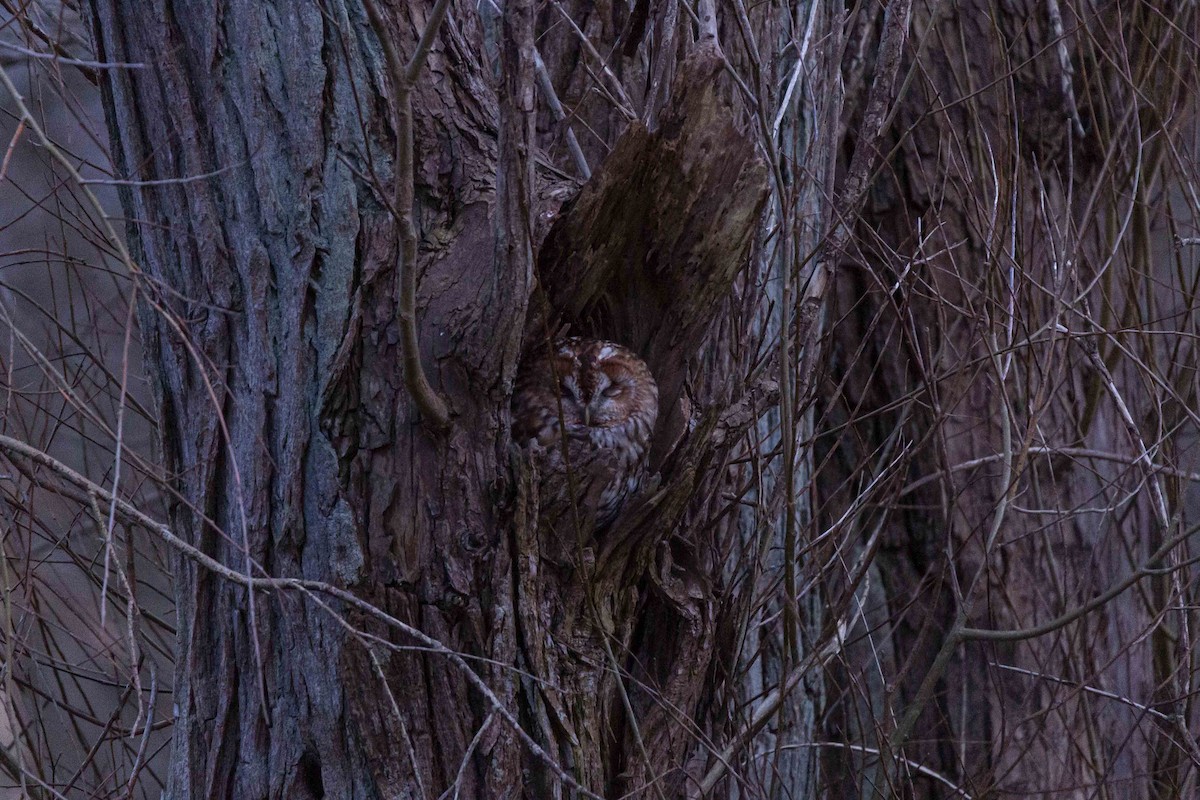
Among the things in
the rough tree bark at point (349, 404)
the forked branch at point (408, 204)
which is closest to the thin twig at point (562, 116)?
the rough tree bark at point (349, 404)

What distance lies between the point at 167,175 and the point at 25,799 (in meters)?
1.25

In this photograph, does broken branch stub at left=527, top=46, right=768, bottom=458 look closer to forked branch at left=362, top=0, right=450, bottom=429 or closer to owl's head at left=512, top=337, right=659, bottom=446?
owl's head at left=512, top=337, right=659, bottom=446

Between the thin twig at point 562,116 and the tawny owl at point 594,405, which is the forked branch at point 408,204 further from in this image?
the thin twig at point 562,116

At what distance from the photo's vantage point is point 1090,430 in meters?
4.36

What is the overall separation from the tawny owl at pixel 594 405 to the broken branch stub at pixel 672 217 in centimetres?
19

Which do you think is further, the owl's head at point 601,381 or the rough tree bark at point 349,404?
the owl's head at point 601,381

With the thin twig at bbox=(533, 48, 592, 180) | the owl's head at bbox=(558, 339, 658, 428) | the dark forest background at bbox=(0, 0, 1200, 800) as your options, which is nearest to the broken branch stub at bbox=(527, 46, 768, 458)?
the dark forest background at bbox=(0, 0, 1200, 800)

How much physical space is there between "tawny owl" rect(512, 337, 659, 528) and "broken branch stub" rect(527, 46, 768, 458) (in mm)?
186

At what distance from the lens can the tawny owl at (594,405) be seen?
112 inches

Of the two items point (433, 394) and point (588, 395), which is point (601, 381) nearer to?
point (588, 395)

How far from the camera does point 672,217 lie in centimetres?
251

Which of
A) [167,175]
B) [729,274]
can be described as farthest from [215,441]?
[729,274]

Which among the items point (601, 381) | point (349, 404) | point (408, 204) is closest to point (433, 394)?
point (349, 404)

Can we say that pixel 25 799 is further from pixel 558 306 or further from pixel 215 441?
pixel 558 306
